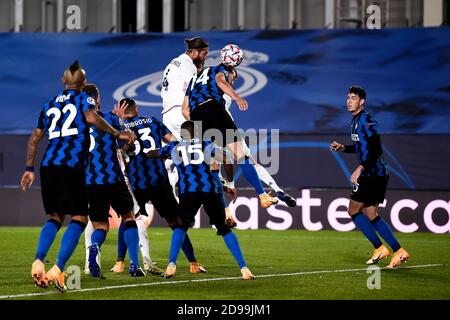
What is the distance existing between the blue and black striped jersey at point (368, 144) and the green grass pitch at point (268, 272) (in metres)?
1.22

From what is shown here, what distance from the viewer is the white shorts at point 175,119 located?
42.8 ft

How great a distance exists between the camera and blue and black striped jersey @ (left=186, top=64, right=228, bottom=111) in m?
11.8

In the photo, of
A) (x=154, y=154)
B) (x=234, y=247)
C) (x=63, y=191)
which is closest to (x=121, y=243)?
(x=154, y=154)

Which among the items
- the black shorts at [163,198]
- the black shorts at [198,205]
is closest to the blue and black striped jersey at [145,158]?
the black shorts at [163,198]

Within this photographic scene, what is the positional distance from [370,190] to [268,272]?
1813 millimetres

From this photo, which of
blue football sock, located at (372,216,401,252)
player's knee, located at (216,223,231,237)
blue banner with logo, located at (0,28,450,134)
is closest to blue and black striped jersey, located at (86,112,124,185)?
player's knee, located at (216,223,231,237)

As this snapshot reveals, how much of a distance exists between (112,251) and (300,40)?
1051 cm

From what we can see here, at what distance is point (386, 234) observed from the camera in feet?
40.9

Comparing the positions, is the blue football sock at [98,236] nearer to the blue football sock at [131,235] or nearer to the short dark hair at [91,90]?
the blue football sock at [131,235]

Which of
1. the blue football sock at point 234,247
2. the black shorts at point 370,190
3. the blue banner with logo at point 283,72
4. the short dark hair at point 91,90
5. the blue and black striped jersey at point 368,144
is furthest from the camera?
the blue banner with logo at point 283,72

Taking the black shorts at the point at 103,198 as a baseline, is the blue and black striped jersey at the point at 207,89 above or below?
above

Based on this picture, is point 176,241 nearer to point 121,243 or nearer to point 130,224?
point 130,224

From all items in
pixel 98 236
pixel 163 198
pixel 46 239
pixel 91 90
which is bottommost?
pixel 98 236
